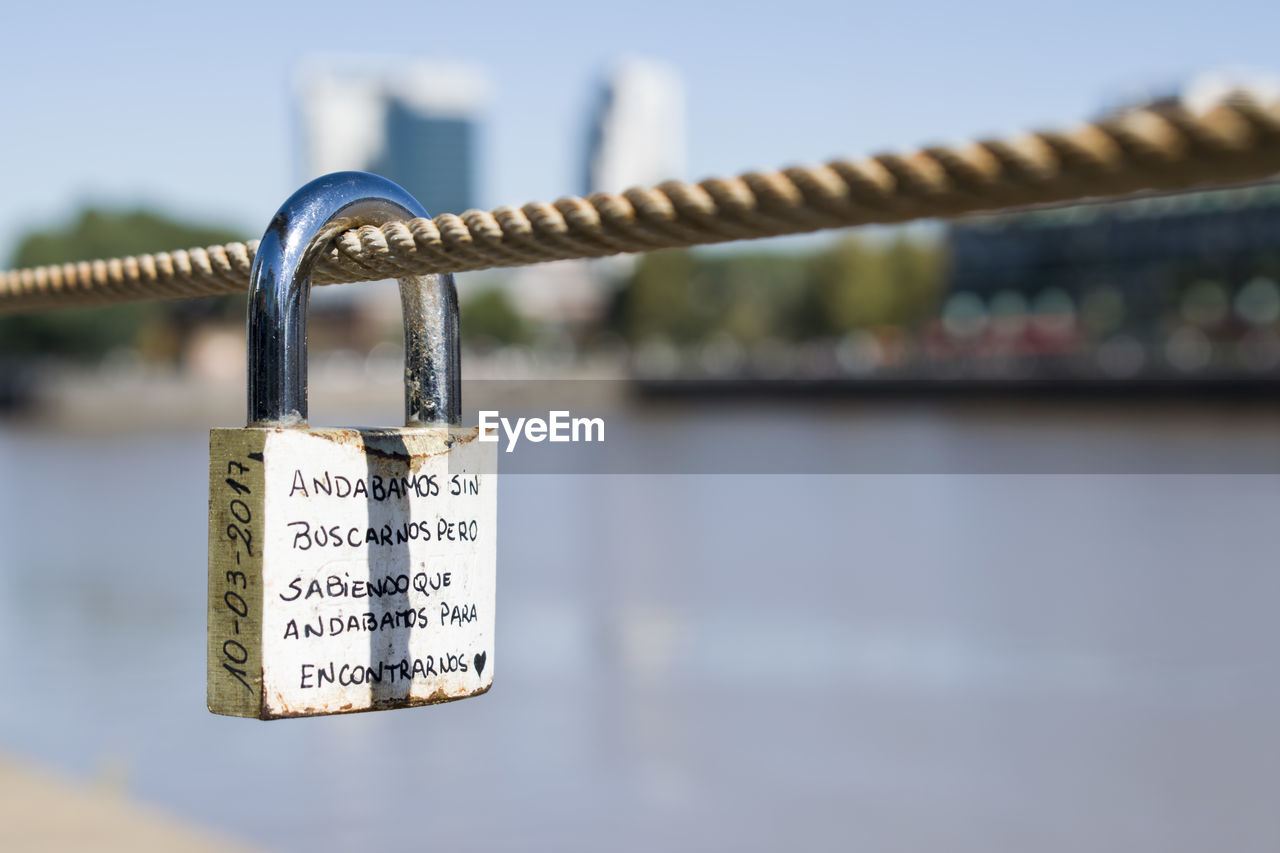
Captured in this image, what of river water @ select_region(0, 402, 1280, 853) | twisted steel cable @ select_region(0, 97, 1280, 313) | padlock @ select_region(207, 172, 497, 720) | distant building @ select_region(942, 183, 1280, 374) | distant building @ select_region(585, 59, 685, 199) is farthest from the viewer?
distant building @ select_region(585, 59, 685, 199)

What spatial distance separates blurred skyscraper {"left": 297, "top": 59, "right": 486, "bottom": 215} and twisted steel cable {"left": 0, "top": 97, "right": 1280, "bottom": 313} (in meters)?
168

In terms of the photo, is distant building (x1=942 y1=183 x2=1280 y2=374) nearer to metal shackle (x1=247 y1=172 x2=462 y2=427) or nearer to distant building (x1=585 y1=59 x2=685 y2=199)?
metal shackle (x1=247 y1=172 x2=462 y2=427)

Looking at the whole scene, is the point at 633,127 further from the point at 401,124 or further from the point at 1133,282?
the point at 1133,282

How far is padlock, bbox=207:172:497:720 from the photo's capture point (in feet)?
3.12

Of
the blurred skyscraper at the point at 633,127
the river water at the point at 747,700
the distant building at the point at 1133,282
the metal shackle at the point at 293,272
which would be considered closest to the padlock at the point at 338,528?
the metal shackle at the point at 293,272

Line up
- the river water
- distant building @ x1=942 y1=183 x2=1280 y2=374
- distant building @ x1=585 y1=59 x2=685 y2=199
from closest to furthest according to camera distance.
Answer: the river water, distant building @ x1=942 y1=183 x2=1280 y2=374, distant building @ x1=585 y1=59 x2=685 y2=199

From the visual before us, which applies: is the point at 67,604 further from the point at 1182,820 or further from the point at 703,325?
the point at 703,325

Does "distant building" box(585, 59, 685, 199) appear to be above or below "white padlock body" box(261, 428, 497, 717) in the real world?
above

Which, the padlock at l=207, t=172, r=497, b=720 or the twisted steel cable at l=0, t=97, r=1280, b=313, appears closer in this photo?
the twisted steel cable at l=0, t=97, r=1280, b=313

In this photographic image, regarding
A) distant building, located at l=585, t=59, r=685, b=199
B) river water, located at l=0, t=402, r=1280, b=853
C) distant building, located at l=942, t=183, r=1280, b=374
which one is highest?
distant building, located at l=585, t=59, r=685, b=199

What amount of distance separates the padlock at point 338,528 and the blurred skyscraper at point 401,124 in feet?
550

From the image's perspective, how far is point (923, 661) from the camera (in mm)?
9891

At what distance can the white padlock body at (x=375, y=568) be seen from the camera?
96 cm

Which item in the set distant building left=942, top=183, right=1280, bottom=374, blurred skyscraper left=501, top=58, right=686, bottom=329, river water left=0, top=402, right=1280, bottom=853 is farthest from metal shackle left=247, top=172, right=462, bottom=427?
blurred skyscraper left=501, top=58, right=686, bottom=329
